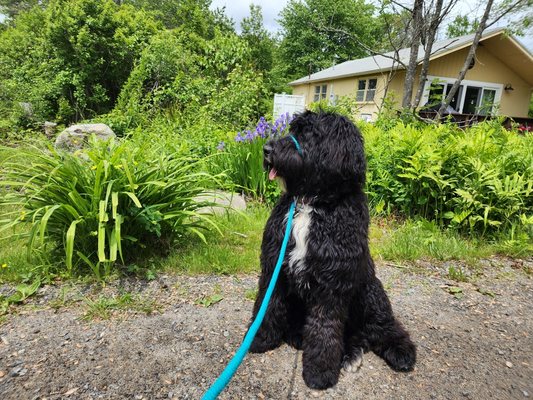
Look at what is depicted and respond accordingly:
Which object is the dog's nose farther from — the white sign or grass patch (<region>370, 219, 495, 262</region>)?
the white sign

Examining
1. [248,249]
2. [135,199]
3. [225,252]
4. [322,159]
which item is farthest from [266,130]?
[322,159]

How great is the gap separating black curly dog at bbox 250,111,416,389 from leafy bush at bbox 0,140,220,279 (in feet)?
4.47

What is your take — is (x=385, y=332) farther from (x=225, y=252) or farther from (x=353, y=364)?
(x=225, y=252)

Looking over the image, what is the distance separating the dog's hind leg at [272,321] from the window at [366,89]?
19.4 m

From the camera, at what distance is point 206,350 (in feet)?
7.45

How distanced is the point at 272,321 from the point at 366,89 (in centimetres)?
2034

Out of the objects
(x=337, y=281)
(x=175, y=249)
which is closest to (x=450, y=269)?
(x=337, y=281)

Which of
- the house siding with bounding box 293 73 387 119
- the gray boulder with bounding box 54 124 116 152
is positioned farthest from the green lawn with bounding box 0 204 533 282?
the house siding with bounding box 293 73 387 119

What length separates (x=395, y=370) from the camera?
7.08 feet

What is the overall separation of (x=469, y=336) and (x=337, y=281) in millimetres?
1437

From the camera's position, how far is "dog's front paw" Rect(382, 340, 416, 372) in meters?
2.15

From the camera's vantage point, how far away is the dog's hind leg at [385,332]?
2.15m

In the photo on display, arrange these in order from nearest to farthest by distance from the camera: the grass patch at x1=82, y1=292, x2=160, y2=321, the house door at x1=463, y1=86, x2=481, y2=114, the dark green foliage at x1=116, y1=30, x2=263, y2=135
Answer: the grass patch at x1=82, y1=292, x2=160, y2=321, the dark green foliage at x1=116, y1=30, x2=263, y2=135, the house door at x1=463, y1=86, x2=481, y2=114

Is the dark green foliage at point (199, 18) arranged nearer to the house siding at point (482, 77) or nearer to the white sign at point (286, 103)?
the house siding at point (482, 77)
